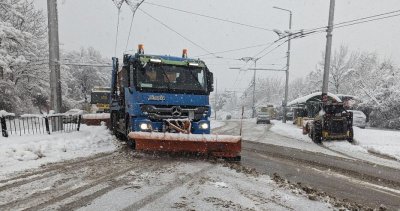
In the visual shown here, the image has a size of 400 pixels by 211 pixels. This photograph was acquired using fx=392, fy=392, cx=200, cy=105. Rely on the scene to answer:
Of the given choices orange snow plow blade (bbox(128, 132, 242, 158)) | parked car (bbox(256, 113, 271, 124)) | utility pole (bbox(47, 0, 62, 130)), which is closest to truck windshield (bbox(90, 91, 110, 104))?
parked car (bbox(256, 113, 271, 124))

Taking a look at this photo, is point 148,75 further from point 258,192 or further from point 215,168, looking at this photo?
point 258,192

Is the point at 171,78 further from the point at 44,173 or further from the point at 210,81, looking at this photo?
the point at 44,173

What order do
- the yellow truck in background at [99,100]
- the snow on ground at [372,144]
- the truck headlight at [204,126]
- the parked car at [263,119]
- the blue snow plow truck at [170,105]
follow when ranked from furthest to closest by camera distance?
the parked car at [263,119]
the yellow truck in background at [99,100]
the snow on ground at [372,144]
the truck headlight at [204,126]
the blue snow plow truck at [170,105]

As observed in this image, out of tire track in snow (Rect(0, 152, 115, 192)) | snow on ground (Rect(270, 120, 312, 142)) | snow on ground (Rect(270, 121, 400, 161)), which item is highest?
tire track in snow (Rect(0, 152, 115, 192))

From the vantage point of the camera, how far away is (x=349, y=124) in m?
17.4

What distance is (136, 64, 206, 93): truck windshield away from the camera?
35.6ft

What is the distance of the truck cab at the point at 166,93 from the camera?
34.9ft

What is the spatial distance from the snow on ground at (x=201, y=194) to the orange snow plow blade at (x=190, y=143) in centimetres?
193

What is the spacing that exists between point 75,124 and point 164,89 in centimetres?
776

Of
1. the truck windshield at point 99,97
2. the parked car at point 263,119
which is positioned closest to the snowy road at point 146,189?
the truck windshield at point 99,97

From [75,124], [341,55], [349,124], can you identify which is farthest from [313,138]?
[341,55]

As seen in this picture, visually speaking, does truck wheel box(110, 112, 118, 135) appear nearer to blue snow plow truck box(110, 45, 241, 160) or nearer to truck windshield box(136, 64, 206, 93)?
blue snow plow truck box(110, 45, 241, 160)

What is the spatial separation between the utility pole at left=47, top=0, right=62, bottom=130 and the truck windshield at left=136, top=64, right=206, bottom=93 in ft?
19.9

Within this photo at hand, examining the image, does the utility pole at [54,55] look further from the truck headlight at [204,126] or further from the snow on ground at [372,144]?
the snow on ground at [372,144]
